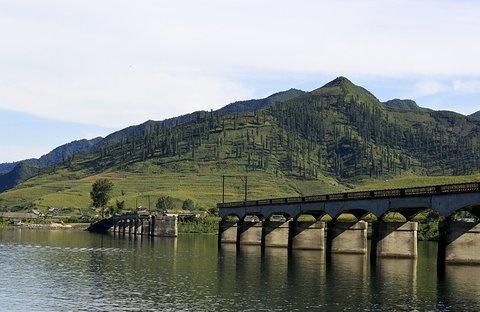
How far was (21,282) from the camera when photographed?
79.0 meters

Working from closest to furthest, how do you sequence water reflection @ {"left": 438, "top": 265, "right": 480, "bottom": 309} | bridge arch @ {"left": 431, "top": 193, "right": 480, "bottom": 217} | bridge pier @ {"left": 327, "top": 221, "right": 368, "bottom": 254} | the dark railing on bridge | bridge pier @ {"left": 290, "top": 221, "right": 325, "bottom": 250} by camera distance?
1. water reflection @ {"left": 438, "top": 265, "right": 480, "bottom": 309}
2. bridge arch @ {"left": 431, "top": 193, "right": 480, "bottom": 217}
3. the dark railing on bridge
4. bridge pier @ {"left": 327, "top": 221, "right": 368, "bottom": 254}
5. bridge pier @ {"left": 290, "top": 221, "right": 325, "bottom": 250}

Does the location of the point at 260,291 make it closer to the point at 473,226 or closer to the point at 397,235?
the point at 473,226

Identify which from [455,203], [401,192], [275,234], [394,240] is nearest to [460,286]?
[455,203]

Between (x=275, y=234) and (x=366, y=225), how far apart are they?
30088 mm

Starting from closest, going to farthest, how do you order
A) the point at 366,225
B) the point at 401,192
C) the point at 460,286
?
the point at 460,286, the point at 401,192, the point at 366,225

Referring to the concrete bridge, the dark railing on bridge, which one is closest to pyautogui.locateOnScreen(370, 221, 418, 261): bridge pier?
the concrete bridge

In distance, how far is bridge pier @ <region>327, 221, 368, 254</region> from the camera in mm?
129500

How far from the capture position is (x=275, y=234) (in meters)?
157

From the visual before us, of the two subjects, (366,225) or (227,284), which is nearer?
(227,284)

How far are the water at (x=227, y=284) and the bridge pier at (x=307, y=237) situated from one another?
67.7 ft

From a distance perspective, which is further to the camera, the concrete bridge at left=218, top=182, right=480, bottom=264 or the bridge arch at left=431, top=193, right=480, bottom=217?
the concrete bridge at left=218, top=182, right=480, bottom=264

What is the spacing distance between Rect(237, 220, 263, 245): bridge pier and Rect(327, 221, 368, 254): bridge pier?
120 ft

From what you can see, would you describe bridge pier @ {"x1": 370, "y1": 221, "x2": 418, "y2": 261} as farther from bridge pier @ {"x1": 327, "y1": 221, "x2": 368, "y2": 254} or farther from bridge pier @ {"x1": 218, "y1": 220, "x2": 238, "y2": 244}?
bridge pier @ {"x1": 218, "y1": 220, "x2": 238, "y2": 244}

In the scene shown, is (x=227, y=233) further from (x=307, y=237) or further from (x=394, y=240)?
(x=394, y=240)
